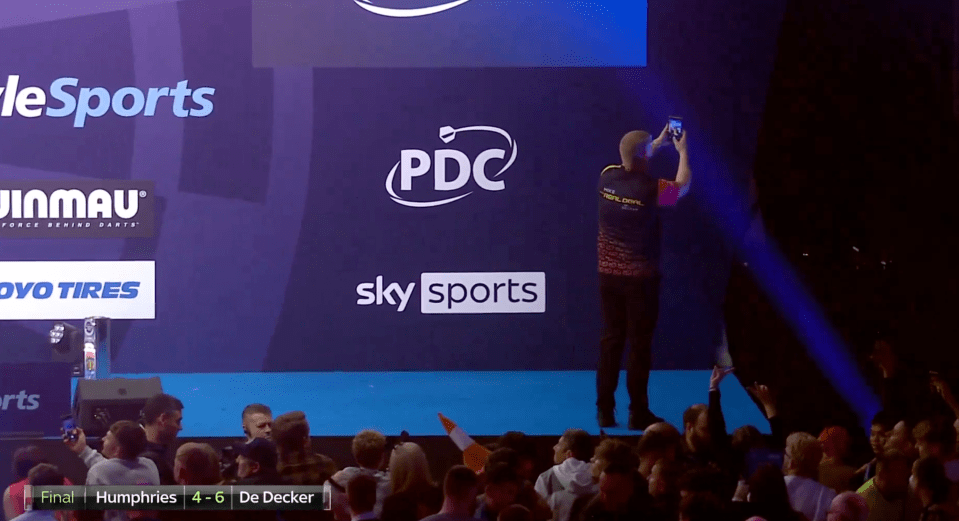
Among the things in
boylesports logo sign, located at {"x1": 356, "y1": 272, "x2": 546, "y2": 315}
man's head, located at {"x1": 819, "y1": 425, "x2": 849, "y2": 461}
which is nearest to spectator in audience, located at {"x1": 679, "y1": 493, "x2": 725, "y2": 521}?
man's head, located at {"x1": 819, "y1": 425, "x2": 849, "y2": 461}

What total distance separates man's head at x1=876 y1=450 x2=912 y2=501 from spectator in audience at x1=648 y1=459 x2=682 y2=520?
0.73m

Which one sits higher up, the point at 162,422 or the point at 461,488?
the point at 162,422

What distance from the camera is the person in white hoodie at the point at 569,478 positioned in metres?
4.01

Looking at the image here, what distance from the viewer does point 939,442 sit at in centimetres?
426

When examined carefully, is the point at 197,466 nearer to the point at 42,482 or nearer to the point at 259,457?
the point at 259,457

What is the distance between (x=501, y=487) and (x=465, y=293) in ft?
9.79

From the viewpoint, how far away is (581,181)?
6.72 metres

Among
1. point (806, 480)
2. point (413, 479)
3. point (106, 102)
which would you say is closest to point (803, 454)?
point (806, 480)

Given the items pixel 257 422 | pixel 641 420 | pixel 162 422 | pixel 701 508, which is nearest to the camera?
pixel 701 508

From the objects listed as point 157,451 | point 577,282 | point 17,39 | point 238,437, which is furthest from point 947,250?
point 17,39

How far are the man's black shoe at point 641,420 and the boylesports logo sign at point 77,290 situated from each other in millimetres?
2956

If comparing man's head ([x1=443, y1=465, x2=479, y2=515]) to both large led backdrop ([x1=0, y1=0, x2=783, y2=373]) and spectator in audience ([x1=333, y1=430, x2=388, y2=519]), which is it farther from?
large led backdrop ([x1=0, y1=0, x2=783, y2=373])

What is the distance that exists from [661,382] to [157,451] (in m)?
3.16

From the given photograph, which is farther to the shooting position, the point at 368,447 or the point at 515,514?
the point at 368,447
